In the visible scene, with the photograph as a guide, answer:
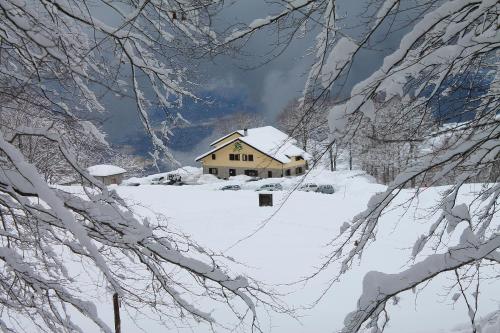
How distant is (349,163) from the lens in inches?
1564

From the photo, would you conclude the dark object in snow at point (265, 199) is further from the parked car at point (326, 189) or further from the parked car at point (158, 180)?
the parked car at point (158, 180)

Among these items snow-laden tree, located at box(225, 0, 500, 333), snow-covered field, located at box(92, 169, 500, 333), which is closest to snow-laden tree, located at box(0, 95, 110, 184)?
snow-covered field, located at box(92, 169, 500, 333)

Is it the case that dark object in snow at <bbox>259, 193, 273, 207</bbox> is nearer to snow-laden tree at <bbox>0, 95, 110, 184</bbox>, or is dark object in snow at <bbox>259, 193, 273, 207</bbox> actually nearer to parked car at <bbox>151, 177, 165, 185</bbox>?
snow-laden tree at <bbox>0, 95, 110, 184</bbox>

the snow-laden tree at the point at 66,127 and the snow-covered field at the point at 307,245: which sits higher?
the snow-laden tree at the point at 66,127

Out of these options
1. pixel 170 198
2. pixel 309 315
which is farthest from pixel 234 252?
pixel 170 198

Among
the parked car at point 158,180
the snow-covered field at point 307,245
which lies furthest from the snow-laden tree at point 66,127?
the parked car at point 158,180

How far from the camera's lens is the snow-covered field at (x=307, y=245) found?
6262mm

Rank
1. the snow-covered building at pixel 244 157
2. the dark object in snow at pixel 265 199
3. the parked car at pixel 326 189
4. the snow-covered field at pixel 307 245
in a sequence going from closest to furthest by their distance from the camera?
the snow-covered field at pixel 307 245 → the dark object in snow at pixel 265 199 → the parked car at pixel 326 189 → the snow-covered building at pixel 244 157

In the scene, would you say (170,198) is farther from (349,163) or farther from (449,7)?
(349,163)

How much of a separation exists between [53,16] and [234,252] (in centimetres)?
787

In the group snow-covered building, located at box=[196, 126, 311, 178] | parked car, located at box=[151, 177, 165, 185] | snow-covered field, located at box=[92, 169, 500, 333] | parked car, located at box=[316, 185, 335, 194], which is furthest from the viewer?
snow-covered building, located at box=[196, 126, 311, 178]

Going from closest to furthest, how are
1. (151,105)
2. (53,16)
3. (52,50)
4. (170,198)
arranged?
(52,50)
(53,16)
(151,105)
(170,198)

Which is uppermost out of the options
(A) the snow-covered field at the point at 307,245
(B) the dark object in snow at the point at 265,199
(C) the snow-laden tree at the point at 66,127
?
(C) the snow-laden tree at the point at 66,127

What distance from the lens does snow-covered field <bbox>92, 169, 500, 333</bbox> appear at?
626 centimetres
